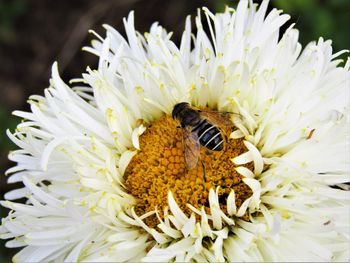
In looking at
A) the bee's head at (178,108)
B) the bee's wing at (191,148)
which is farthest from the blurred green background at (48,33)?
the bee's wing at (191,148)

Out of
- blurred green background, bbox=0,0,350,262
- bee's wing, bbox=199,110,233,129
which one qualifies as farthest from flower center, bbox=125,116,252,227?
blurred green background, bbox=0,0,350,262

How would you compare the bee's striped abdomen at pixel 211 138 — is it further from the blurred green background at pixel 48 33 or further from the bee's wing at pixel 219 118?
the blurred green background at pixel 48 33

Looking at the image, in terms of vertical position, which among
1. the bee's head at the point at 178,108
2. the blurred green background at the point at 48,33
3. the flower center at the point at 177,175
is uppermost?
the blurred green background at the point at 48,33

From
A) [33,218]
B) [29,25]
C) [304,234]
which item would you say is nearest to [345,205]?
[304,234]

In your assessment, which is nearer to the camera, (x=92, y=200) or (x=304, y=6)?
(x=92, y=200)

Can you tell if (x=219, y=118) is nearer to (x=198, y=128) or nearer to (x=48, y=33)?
(x=198, y=128)

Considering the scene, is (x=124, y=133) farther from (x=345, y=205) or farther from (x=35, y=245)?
(x=345, y=205)
